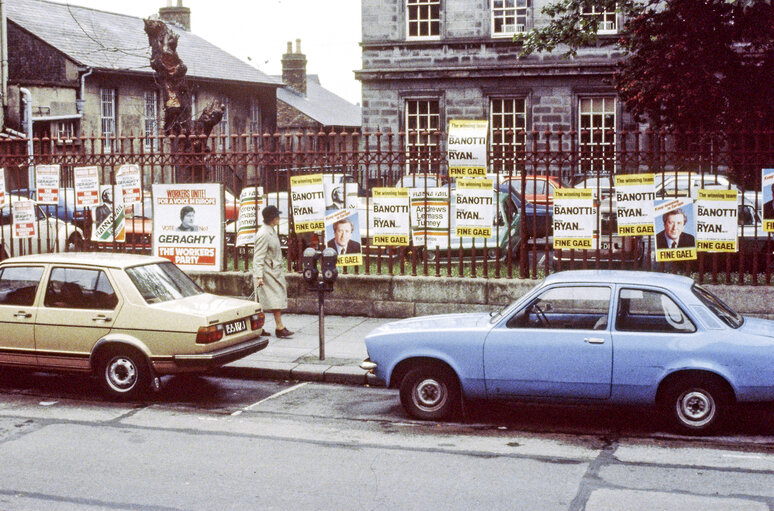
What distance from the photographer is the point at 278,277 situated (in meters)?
12.6

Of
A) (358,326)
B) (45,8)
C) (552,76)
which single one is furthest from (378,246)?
(45,8)

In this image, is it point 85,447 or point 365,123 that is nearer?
point 85,447

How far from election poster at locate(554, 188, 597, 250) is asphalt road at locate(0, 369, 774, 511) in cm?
385

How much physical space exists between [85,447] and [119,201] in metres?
7.44

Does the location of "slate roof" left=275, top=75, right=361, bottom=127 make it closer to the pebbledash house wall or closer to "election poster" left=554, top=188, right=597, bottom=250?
the pebbledash house wall

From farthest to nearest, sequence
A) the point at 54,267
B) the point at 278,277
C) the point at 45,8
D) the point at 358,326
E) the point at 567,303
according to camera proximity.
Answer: the point at 45,8 → the point at 358,326 → the point at 278,277 → the point at 54,267 → the point at 567,303

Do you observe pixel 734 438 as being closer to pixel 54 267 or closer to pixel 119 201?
pixel 54 267

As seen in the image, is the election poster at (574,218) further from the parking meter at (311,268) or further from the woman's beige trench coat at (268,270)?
the woman's beige trench coat at (268,270)

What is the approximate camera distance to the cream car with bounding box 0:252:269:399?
9430mm

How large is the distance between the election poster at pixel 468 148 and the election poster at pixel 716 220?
2.84 metres

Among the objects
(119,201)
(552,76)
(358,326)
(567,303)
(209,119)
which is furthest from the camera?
(552,76)

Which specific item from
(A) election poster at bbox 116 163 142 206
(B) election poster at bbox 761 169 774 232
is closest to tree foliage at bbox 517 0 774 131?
(B) election poster at bbox 761 169 774 232

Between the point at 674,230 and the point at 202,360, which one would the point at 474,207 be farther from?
the point at 202,360

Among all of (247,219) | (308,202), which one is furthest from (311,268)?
(247,219)
